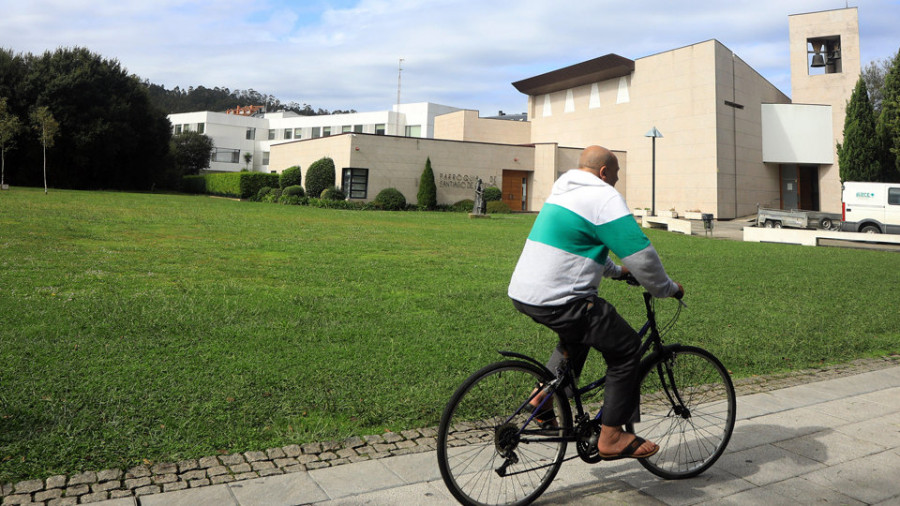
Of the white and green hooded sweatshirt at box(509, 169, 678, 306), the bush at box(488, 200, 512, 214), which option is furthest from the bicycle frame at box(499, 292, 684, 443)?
the bush at box(488, 200, 512, 214)

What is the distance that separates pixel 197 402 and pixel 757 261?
14402mm

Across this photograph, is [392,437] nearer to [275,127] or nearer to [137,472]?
[137,472]

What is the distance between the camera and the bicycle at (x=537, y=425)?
3.11m

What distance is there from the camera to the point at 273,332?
20.7 ft

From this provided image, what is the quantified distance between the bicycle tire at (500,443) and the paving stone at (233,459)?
49.1 inches

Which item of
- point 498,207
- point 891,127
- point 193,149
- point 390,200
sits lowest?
point 498,207

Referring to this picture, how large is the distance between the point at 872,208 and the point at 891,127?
49.9 ft

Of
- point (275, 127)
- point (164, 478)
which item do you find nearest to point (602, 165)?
point (164, 478)

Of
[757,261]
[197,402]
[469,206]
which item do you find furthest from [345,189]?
[197,402]

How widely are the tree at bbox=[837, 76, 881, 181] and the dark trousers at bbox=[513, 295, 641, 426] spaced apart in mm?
40624

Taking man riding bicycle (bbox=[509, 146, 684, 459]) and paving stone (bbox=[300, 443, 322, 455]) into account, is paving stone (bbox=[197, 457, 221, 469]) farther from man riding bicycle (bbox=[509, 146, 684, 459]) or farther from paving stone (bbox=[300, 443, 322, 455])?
man riding bicycle (bbox=[509, 146, 684, 459])

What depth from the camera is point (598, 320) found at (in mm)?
3119

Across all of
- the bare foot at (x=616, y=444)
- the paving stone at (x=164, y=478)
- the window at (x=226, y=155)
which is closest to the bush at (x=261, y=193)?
the paving stone at (x=164, y=478)

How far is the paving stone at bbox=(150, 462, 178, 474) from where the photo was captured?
3.37 meters
